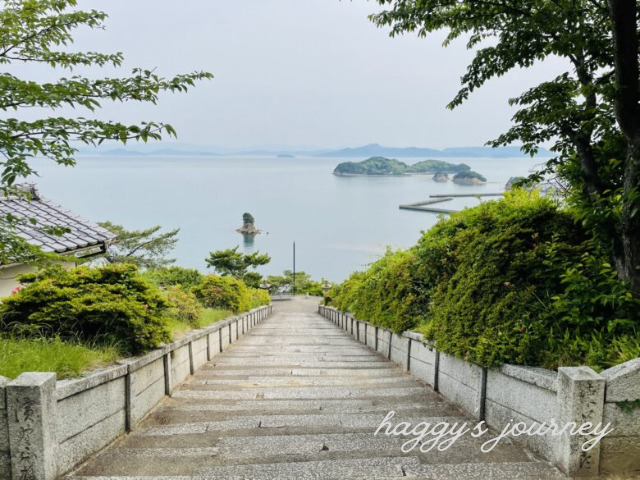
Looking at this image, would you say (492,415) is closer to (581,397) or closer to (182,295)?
(581,397)

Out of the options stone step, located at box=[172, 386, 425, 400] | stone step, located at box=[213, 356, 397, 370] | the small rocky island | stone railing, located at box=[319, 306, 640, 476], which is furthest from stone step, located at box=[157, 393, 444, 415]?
the small rocky island

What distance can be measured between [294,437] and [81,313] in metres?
2.49

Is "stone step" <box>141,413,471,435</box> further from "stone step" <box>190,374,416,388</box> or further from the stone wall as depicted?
"stone step" <box>190,374,416,388</box>

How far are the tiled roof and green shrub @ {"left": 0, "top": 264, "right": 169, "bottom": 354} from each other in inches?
190

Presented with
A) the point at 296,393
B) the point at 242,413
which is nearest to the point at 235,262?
the point at 296,393

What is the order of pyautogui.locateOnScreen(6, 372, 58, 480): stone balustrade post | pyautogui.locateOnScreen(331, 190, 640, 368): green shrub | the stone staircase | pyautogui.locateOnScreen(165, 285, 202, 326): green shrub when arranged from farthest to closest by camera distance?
pyautogui.locateOnScreen(165, 285, 202, 326): green shrub < pyautogui.locateOnScreen(331, 190, 640, 368): green shrub < the stone staircase < pyautogui.locateOnScreen(6, 372, 58, 480): stone balustrade post

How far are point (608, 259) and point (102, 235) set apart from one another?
1060 cm

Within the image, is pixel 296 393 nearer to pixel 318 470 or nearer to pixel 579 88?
pixel 318 470

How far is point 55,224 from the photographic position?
31.3ft

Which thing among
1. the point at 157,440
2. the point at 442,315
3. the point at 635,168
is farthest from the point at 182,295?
the point at 635,168

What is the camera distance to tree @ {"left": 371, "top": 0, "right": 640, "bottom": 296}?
3242mm

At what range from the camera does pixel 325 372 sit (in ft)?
20.5

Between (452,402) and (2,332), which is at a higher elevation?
(2,332)

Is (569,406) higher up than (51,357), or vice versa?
(51,357)
